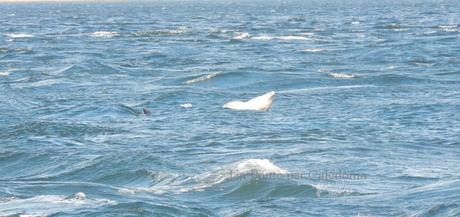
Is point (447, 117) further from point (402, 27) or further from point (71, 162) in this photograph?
point (402, 27)

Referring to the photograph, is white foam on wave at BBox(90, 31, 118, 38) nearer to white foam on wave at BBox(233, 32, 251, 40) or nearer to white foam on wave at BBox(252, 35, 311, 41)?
white foam on wave at BBox(233, 32, 251, 40)

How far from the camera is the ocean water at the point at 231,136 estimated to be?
13.1 meters

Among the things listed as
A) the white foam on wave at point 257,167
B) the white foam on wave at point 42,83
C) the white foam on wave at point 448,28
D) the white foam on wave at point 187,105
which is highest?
the white foam on wave at point 257,167

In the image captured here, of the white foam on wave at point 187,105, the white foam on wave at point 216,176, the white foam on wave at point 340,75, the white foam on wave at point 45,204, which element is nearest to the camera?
the white foam on wave at point 45,204

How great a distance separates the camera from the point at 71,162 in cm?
1625

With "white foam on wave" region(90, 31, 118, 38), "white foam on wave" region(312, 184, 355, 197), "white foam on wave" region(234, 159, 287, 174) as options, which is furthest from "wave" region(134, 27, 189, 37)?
"white foam on wave" region(312, 184, 355, 197)

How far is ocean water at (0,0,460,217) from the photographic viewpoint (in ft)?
43.1

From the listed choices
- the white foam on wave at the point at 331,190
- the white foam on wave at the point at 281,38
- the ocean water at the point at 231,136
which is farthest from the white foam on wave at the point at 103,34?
the white foam on wave at the point at 331,190

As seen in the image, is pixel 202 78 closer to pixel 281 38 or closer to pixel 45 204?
pixel 45 204

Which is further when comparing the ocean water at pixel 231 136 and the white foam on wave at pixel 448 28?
the white foam on wave at pixel 448 28

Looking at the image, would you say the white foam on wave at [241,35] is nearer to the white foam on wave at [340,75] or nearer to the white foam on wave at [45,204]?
the white foam on wave at [340,75]

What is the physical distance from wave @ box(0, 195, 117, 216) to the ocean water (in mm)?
25

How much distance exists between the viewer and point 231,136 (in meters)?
18.3

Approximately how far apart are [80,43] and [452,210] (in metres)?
35.8
